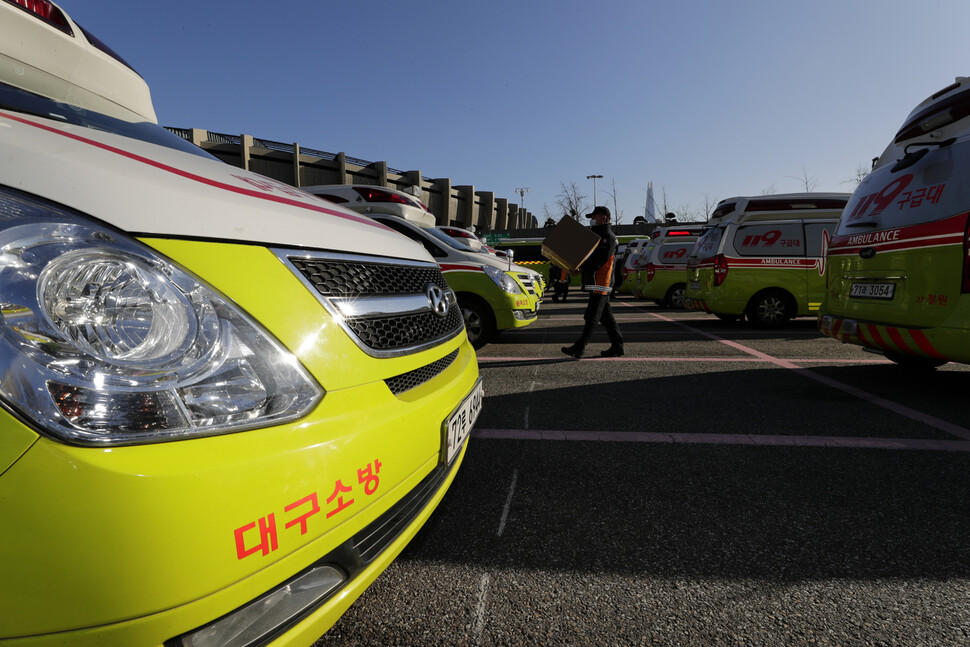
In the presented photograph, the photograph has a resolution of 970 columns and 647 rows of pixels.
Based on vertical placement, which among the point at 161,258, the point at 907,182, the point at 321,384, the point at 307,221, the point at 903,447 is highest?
the point at 907,182

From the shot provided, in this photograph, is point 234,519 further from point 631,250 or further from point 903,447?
point 631,250

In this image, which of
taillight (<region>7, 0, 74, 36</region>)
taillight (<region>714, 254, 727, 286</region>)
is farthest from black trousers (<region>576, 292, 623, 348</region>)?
taillight (<region>7, 0, 74, 36</region>)

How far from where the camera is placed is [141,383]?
0.87 meters

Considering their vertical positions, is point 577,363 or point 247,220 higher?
point 247,220

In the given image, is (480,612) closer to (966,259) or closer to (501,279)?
(966,259)

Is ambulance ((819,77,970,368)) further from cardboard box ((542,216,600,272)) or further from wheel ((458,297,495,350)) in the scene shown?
wheel ((458,297,495,350))

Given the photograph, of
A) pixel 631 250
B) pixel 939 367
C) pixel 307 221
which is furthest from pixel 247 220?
pixel 631 250

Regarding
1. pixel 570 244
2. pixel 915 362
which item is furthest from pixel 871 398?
pixel 570 244

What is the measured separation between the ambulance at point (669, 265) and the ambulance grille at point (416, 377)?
1080 cm

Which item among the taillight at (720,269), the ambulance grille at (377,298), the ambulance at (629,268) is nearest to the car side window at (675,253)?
the ambulance at (629,268)

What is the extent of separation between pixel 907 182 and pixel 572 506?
3.52 metres

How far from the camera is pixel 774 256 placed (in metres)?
7.79

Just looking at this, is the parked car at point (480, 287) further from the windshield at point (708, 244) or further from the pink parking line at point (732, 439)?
the windshield at point (708, 244)

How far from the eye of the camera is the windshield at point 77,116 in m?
1.71
